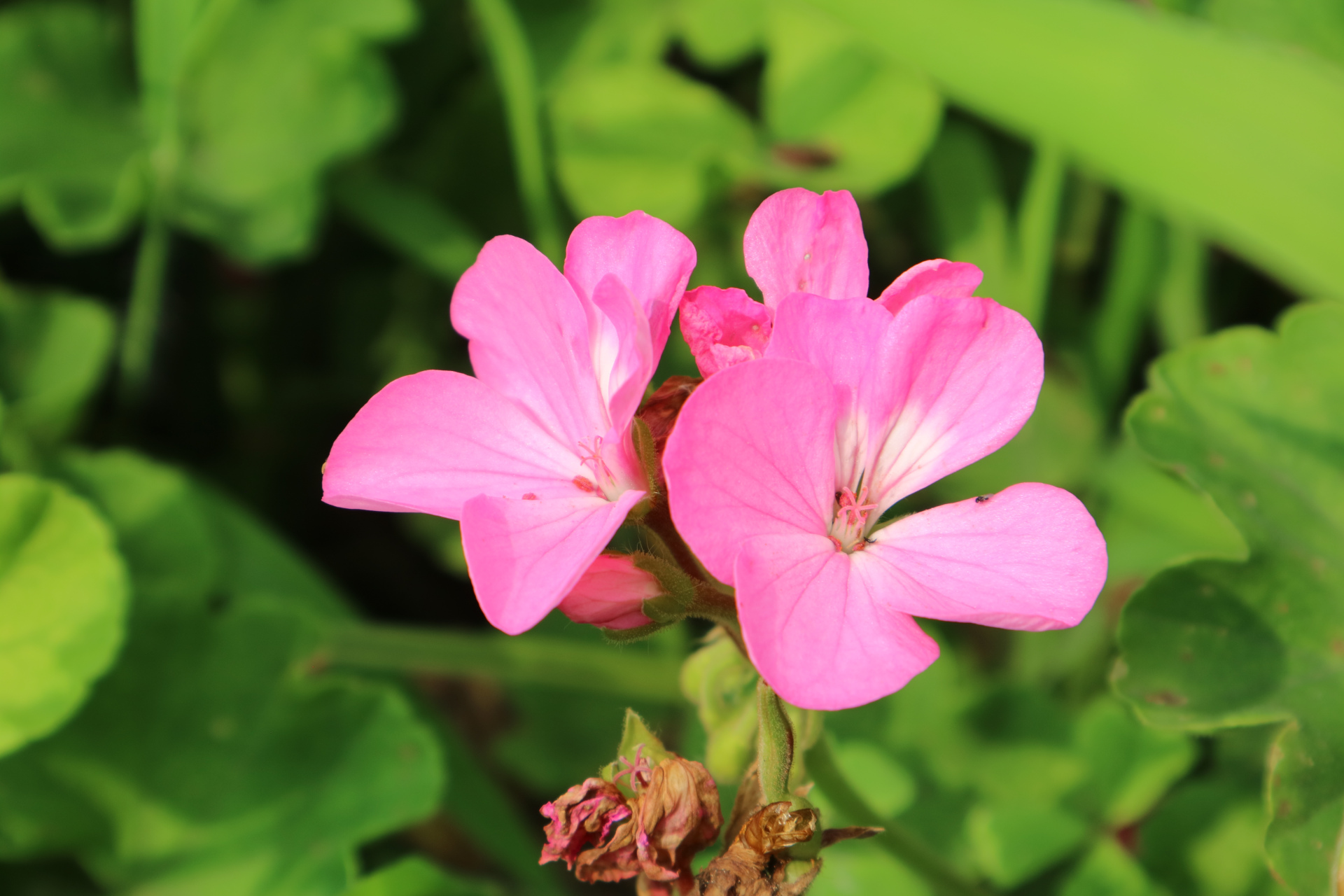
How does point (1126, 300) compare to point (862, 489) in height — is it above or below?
below

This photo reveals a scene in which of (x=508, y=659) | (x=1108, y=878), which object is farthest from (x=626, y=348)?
(x=1108, y=878)

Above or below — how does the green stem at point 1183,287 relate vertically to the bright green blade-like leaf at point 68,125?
below

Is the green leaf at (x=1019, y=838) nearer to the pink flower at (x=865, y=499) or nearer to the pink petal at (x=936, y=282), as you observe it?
the pink flower at (x=865, y=499)

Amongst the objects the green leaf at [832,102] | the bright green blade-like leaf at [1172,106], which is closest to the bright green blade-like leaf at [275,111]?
the green leaf at [832,102]

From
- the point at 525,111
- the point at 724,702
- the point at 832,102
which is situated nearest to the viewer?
the point at 724,702

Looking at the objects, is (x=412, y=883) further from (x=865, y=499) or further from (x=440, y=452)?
(x=865, y=499)

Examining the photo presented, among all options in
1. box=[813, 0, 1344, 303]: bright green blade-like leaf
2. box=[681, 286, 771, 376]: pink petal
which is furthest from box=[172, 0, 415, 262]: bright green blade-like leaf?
box=[681, 286, 771, 376]: pink petal

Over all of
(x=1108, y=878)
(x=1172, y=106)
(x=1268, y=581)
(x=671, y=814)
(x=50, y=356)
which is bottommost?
(x=1108, y=878)
